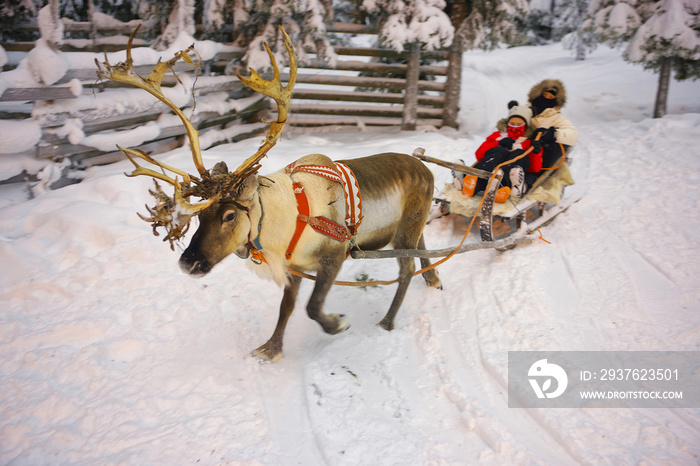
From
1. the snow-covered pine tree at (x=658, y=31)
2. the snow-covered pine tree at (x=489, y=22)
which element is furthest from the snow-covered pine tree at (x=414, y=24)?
the snow-covered pine tree at (x=658, y=31)

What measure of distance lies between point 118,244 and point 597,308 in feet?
15.7

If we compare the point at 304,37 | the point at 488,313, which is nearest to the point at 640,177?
the point at 488,313

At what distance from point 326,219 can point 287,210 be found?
0.96 ft

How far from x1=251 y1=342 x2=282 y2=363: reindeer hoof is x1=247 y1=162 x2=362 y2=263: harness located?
0.75 metres

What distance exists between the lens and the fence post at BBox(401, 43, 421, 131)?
30.6 feet

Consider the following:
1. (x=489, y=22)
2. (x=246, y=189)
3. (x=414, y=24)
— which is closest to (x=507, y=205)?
(x=246, y=189)

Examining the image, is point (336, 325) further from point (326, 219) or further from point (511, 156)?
point (511, 156)

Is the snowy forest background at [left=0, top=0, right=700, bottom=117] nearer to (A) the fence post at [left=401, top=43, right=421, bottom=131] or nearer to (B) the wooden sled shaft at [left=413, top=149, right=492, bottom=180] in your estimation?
(A) the fence post at [left=401, top=43, right=421, bottom=131]

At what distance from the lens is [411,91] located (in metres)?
9.52

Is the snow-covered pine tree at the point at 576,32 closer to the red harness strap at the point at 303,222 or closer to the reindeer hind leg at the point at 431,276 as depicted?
the reindeer hind leg at the point at 431,276

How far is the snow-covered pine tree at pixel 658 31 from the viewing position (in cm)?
844

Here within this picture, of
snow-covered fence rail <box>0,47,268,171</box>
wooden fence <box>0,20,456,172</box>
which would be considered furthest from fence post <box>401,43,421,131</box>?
snow-covered fence rail <box>0,47,268,171</box>

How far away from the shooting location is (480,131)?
1006 cm

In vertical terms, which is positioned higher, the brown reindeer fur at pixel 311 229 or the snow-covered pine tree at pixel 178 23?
the snow-covered pine tree at pixel 178 23
